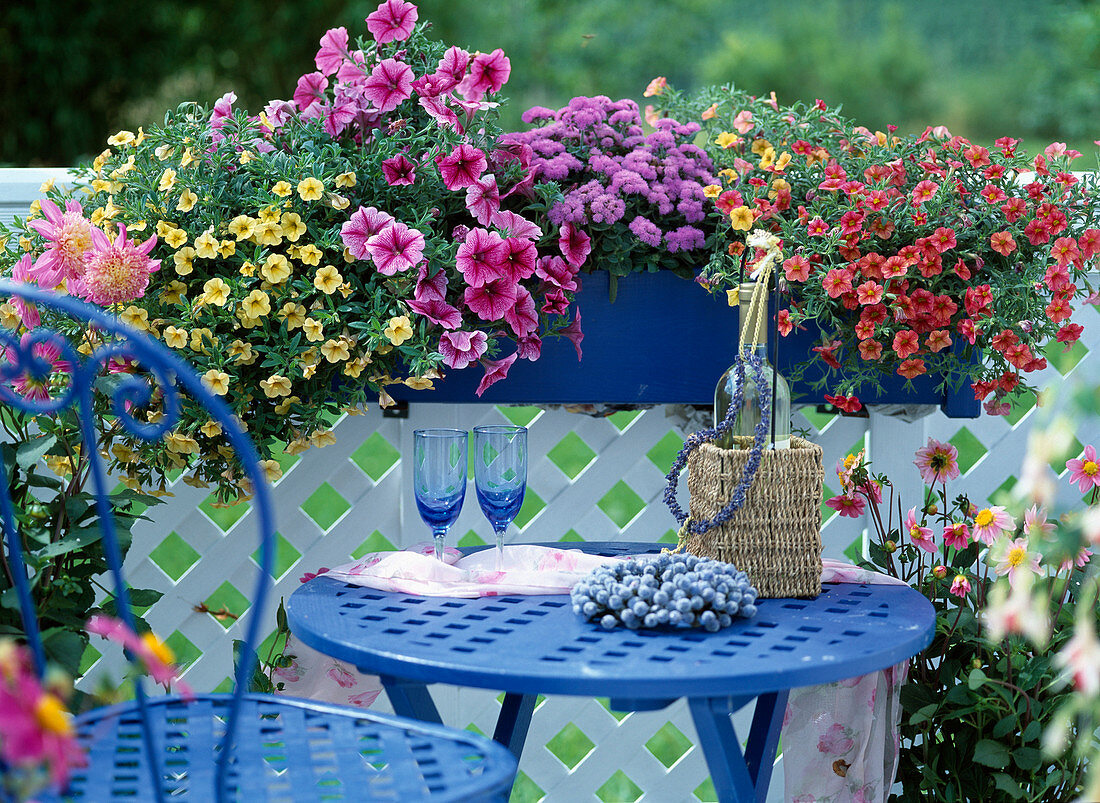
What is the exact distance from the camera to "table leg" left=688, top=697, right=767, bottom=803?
1.06m

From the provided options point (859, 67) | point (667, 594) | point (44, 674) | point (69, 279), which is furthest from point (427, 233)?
point (859, 67)

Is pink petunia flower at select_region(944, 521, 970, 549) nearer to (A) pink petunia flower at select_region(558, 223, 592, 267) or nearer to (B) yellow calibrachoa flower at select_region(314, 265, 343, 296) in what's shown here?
(A) pink petunia flower at select_region(558, 223, 592, 267)

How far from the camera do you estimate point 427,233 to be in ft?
4.92

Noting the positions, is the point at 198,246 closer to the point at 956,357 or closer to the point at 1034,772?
the point at 956,357

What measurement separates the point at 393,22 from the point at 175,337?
1.66ft

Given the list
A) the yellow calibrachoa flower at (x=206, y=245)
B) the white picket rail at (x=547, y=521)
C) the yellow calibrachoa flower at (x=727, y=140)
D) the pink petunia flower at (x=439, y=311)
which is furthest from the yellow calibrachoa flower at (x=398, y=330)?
the yellow calibrachoa flower at (x=727, y=140)

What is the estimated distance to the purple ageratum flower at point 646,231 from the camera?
1581mm

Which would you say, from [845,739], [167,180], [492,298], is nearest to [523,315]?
[492,298]

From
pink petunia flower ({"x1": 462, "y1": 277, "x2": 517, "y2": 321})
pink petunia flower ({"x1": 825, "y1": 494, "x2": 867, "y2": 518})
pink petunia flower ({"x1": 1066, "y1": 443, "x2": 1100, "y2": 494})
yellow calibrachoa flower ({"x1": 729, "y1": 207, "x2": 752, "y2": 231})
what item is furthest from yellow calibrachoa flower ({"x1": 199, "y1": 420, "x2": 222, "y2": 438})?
pink petunia flower ({"x1": 1066, "y1": 443, "x2": 1100, "y2": 494})

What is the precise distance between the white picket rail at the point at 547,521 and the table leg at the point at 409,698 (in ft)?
2.19

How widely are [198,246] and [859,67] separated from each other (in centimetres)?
947

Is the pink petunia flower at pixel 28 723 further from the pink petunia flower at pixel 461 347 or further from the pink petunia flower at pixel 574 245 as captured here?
the pink petunia flower at pixel 574 245

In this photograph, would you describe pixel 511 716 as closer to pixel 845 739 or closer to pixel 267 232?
pixel 845 739

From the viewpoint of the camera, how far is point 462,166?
146 centimetres
